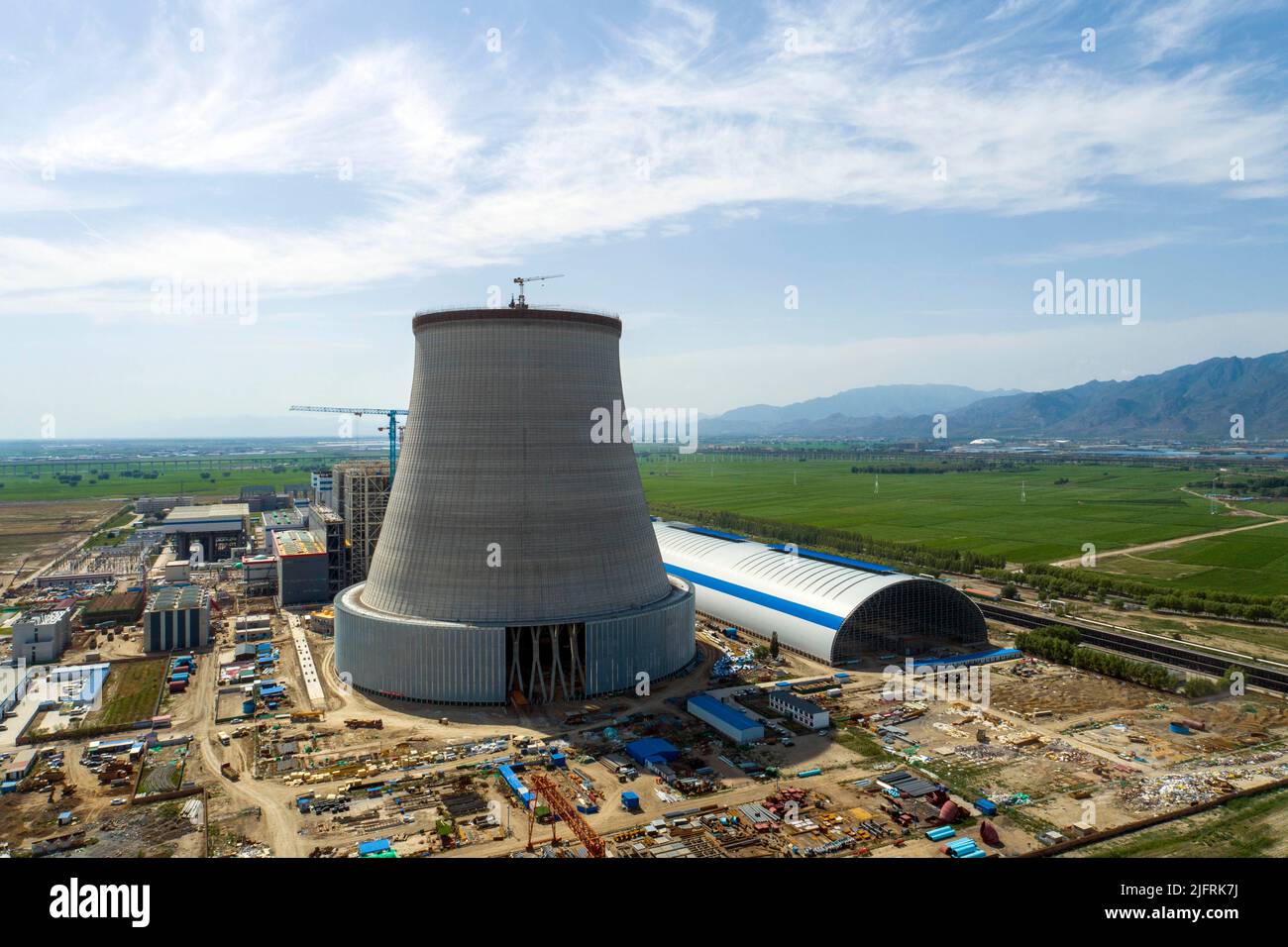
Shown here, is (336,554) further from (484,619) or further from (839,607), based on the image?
(839,607)

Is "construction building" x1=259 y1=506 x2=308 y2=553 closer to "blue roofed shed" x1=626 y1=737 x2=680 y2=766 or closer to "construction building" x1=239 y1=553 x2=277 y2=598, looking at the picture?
"construction building" x1=239 y1=553 x2=277 y2=598

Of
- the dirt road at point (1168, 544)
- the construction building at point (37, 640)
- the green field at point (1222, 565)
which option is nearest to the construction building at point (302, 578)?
the construction building at point (37, 640)

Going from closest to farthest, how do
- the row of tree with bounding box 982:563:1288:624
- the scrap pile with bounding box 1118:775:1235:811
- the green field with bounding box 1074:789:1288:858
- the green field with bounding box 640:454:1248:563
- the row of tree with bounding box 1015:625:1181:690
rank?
the green field with bounding box 1074:789:1288:858
the scrap pile with bounding box 1118:775:1235:811
the row of tree with bounding box 1015:625:1181:690
the row of tree with bounding box 982:563:1288:624
the green field with bounding box 640:454:1248:563

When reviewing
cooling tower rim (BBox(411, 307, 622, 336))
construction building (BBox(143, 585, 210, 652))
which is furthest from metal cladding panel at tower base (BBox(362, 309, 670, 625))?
construction building (BBox(143, 585, 210, 652))

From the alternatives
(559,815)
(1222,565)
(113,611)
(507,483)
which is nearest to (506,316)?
(507,483)

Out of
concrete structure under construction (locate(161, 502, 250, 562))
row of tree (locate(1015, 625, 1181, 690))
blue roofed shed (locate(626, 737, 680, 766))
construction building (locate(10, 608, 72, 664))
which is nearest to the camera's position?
blue roofed shed (locate(626, 737, 680, 766))

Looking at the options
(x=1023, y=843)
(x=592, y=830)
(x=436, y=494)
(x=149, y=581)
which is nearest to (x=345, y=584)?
(x=149, y=581)
